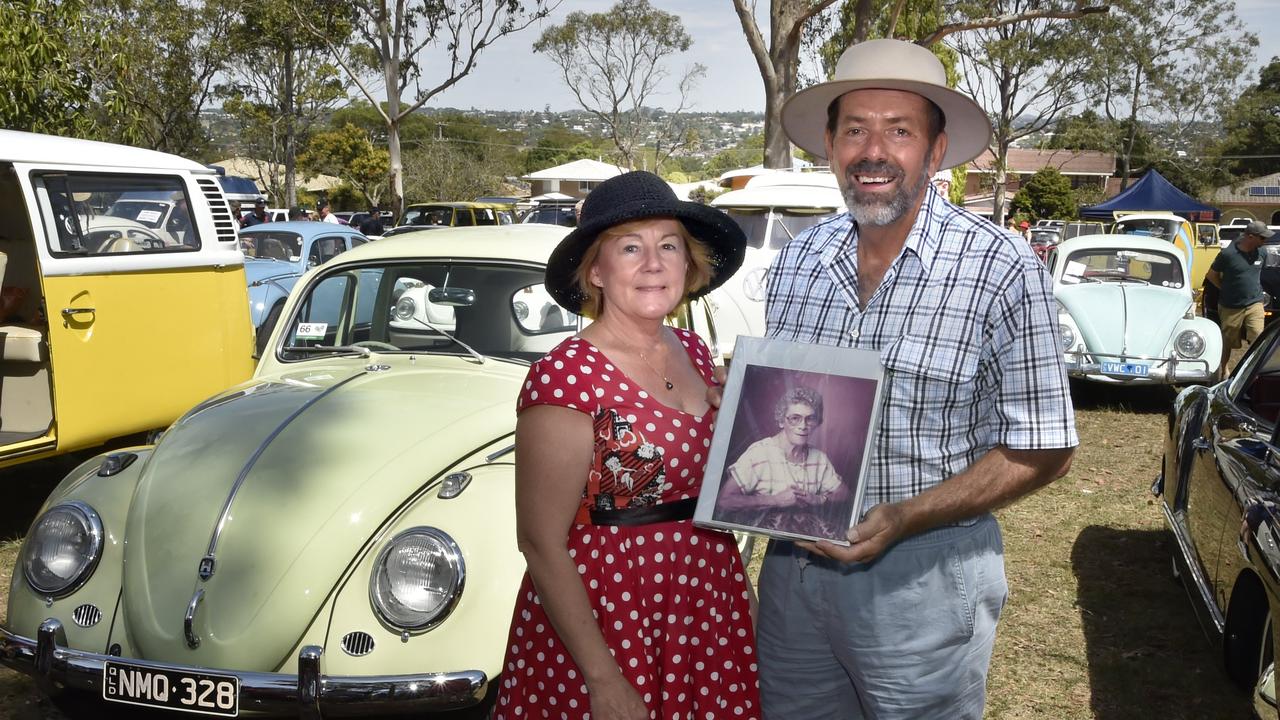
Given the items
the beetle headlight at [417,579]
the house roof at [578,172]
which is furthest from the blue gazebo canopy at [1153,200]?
the beetle headlight at [417,579]

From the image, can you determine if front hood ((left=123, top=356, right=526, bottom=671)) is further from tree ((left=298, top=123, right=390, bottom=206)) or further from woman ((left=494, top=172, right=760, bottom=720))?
tree ((left=298, top=123, right=390, bottom=206))

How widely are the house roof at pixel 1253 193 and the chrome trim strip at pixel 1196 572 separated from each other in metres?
62.4

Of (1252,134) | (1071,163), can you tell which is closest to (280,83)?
(1252,134)

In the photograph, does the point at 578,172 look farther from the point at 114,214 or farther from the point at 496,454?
the point at 496,454

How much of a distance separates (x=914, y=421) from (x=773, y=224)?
11313 millimetres

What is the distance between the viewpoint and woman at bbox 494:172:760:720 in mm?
2115

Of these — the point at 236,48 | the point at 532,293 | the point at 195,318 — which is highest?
the point at 236,48

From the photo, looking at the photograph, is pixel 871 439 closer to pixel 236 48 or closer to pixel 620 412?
pixel 620 412

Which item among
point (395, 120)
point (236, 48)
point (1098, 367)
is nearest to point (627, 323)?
point (1098, 367)

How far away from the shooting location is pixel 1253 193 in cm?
6144

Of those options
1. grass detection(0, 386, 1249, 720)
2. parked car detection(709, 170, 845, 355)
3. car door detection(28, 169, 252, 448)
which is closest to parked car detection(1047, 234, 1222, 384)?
grass detection(0, 386, 1249, 720)

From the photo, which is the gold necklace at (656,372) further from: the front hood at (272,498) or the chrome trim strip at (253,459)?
the chrome trim strip at (253,459)

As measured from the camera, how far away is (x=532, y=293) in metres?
4.56

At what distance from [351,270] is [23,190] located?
2444 mm
